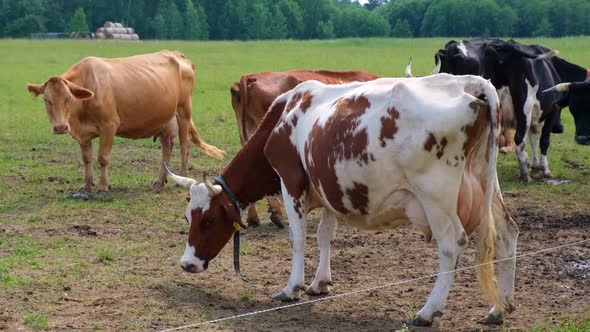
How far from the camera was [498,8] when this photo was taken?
4264 inches

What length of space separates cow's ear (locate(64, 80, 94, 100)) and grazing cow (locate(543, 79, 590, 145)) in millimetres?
6284

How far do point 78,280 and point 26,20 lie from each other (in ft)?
339

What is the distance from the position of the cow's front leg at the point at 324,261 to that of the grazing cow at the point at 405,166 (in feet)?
0.04

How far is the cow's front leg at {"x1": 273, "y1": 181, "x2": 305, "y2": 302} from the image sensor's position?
7996 mm

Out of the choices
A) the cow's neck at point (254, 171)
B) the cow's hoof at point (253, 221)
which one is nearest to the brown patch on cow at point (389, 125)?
the cow's neck at point (254, 171)

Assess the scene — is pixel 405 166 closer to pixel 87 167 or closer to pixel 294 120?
pixel 294 120

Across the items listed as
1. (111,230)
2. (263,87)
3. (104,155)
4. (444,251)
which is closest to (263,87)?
(263,87)

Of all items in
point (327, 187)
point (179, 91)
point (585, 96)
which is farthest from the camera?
point (179, 91)

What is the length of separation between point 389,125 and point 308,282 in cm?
226

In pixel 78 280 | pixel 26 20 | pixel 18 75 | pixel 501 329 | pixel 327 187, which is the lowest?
pixel 26 20

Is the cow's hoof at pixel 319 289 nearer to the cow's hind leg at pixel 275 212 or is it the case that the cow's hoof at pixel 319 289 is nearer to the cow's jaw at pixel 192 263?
the cow's jaw at pixel 192 263

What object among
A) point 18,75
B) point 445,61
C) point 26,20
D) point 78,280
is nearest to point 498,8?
point 26,20

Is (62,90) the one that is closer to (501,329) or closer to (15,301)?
(15,301)

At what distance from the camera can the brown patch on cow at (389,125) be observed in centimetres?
695
